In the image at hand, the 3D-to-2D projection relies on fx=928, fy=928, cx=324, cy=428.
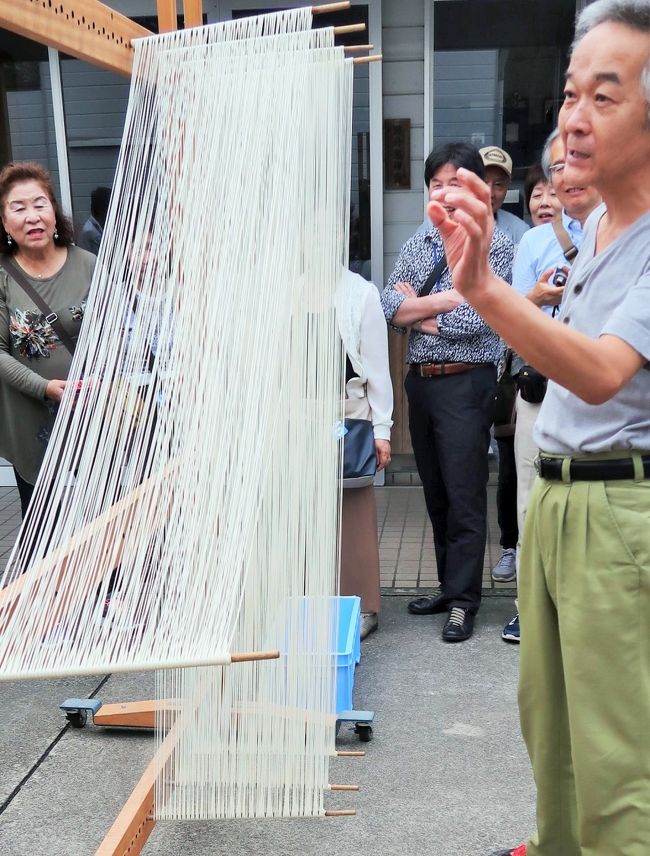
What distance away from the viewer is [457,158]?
3021 mm

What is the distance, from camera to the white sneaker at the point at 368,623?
128 inches

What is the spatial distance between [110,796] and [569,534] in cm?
148

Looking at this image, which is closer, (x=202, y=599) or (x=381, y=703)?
(x=202, y=599)

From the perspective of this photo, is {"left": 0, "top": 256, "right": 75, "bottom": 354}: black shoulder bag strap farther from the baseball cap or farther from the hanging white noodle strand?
the baseball cap

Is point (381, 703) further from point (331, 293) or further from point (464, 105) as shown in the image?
point (464, 105)

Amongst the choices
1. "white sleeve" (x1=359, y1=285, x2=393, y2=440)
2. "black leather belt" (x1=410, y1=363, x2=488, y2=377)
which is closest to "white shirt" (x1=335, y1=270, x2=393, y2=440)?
"white sleeve" (x1=359, y1=285, x2=393, y2=440)

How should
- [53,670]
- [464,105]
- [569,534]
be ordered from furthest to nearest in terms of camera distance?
1. [464,105]
2. [569,534]
3. [53,670]

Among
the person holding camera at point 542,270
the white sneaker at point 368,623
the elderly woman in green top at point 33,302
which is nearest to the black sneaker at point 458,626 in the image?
the white sneaker at point 368,623

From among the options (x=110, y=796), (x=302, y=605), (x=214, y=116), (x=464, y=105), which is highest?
(x=464, y=105)

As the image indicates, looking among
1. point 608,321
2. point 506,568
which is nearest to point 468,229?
point 608,321

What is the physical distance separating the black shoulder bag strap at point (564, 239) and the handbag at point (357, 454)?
0.84m

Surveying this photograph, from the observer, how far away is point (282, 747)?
195cm

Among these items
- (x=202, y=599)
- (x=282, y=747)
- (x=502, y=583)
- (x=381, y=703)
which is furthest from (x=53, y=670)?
(x=502, y=583)

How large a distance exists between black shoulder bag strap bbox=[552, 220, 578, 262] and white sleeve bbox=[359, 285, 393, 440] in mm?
603
